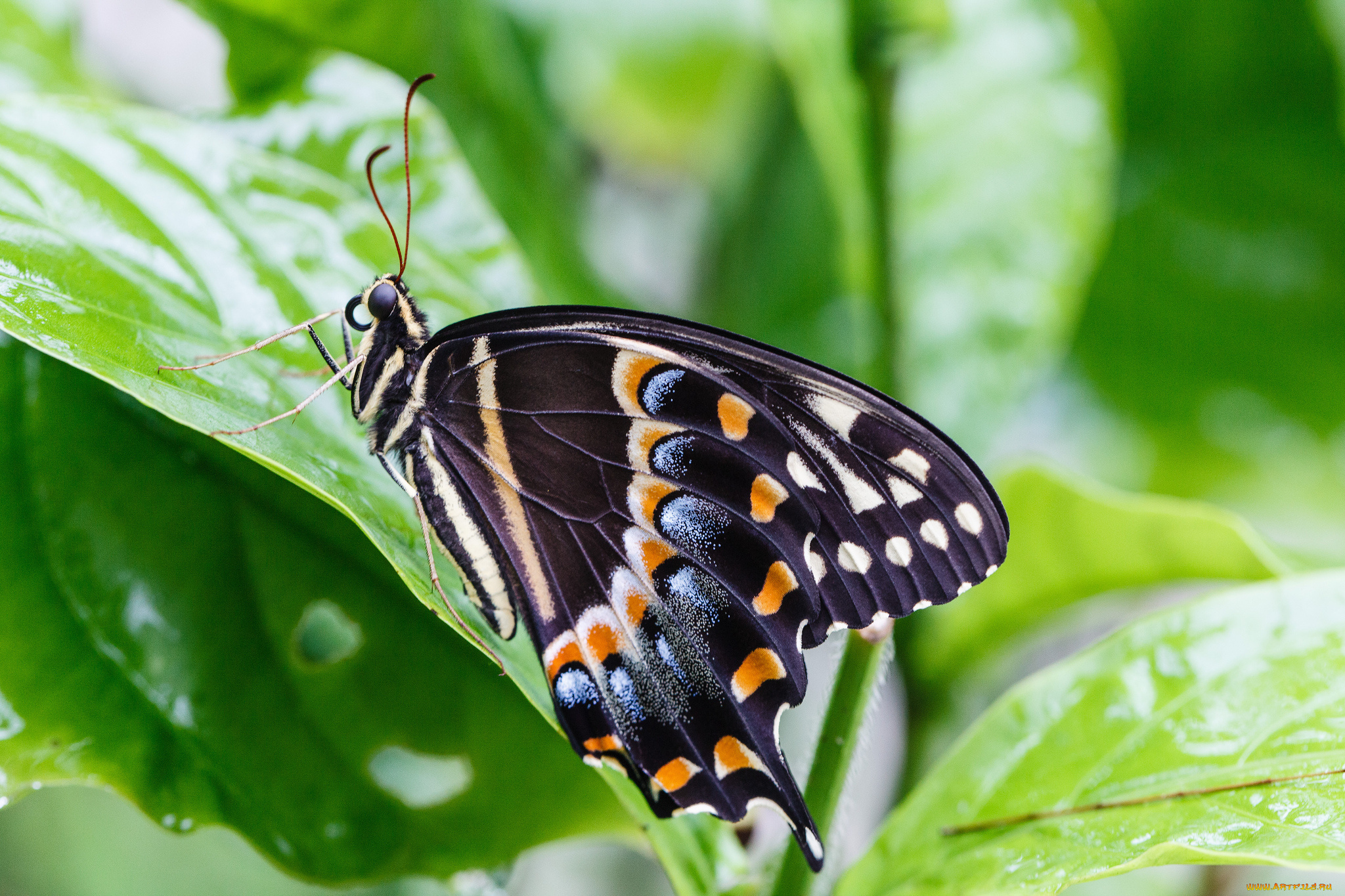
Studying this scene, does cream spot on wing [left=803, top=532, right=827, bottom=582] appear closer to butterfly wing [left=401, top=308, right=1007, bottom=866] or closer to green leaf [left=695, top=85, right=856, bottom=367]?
Result: butterfly wing [left=401, top=308, right=1007, bottom=866]

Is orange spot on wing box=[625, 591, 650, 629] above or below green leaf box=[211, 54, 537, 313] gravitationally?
below

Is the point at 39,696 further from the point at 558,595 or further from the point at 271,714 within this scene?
the point at 558,595

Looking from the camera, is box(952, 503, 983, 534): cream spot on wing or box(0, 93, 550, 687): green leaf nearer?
box(0, 93, 550, 687): green leaf

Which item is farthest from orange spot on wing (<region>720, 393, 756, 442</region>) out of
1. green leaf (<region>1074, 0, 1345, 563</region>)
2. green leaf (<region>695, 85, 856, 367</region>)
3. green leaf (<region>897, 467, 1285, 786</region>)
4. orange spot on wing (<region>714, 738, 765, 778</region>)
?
green leaf (<region>1074, 0, 1345, 563</region>)

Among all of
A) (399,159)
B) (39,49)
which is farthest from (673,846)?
(39,49)

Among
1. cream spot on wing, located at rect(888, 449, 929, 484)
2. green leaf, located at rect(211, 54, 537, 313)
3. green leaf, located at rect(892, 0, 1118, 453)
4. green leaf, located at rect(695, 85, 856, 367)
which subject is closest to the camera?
cream spot on wing, located at rect(888, 449, 929, 484)

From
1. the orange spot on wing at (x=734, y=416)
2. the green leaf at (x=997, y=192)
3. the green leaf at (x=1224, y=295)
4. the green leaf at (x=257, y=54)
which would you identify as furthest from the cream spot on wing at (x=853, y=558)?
the green leaf at (x=1224, y=295)

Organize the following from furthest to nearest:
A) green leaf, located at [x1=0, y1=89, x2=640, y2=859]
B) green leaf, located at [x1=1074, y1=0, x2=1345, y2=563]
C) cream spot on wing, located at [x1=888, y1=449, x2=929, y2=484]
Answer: green leaf, located at [x1=1074, y1=0, x2=1345, y2=563], cream spot on wing, located at [x1=888, y1=449, x2=929, y2=484], green leaf, located at [x1=0, y1=89, x2=640, y2=859]
